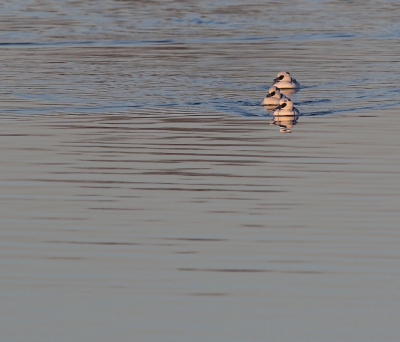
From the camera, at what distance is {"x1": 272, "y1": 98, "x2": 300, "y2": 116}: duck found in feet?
62.4

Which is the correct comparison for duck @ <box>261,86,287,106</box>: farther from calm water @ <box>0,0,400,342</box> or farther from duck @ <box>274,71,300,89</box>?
duck @ <box>274,71,300,89</box>

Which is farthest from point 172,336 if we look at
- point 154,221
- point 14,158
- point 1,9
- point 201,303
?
point 1,9

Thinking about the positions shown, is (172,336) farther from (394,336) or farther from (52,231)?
(52,231)

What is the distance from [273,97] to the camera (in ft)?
66.8

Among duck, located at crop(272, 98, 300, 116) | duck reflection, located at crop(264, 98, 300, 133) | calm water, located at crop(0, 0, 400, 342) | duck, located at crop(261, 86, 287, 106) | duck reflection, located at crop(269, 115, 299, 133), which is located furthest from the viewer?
duck, located at crop(261, 86, 287, 106)

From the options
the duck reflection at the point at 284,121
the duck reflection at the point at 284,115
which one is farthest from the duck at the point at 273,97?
the duck reflection at the point at 284,121

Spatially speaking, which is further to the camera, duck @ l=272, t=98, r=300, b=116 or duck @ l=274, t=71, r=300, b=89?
duck @ l=274, t=71, r=300, b=89

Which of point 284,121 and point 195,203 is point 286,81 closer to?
point 284,121

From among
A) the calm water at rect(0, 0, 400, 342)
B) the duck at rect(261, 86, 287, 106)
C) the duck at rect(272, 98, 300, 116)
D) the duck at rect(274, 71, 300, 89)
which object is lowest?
the calm water at rect(0, 0, 400, 342)

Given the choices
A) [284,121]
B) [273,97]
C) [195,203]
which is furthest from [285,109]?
[195,203]

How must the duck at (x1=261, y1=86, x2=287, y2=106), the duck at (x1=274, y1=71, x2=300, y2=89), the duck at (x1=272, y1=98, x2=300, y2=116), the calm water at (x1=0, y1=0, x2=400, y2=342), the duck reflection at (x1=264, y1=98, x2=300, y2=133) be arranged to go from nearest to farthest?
the calm water at (x1=0, y1=0, x2=400, y2=342), the duck reflection at (x1=264, y1=98, x2=300, y2=133), the duck at (x1=272, y1=98, x2=300, y2=116), the duck at (x1=261, y1=86, x2=287, y2=106), the duck at (x1=274, y1=71, x2=300, y2=89)

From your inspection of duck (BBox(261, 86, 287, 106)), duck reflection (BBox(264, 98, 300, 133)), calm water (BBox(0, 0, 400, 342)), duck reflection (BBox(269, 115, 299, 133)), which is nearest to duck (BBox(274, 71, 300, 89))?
calm water (BBox(0, 0, 400, 342))

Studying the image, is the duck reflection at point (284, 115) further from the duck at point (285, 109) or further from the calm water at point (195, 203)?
the calm water at point (195, 203)

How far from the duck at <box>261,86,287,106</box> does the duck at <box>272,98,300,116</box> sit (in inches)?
5.6
